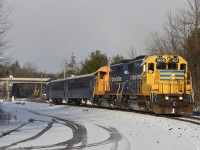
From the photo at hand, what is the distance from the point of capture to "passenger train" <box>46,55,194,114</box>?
23047 millimetres

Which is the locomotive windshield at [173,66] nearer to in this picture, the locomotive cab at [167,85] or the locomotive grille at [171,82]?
the locomotive cab at [167,85]

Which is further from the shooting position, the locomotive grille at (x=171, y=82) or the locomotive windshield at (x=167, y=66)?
the locomotive windshield at (x=167, y=66)

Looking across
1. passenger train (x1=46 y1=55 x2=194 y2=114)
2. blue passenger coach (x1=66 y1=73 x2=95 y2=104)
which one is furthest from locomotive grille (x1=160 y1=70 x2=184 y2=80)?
blue passenger coach (x1=66 y1=73 x2=95 y2=104)

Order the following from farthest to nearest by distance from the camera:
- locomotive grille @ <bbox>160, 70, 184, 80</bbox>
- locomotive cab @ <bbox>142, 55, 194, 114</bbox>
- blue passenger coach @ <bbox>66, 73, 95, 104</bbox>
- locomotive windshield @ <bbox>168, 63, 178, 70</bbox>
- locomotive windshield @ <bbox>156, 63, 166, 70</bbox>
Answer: blue passenger coach @ <bbox>66, 73, 95, 104</bbox>, locomotive windshield @ <bbox>168, 63, 178, 70</bbox>, locomotive windshield @ <bbox>156, 63, 166, 70</bbox>, locomotive grille @ <bbox>160, 70, 184, 80</bbox>, locomotive cab @ <bbox>142, 55, 194, 114</bbox>

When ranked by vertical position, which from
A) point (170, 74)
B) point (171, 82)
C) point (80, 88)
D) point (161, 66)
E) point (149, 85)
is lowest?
point (149, 85)

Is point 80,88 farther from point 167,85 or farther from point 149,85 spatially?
point 167,85

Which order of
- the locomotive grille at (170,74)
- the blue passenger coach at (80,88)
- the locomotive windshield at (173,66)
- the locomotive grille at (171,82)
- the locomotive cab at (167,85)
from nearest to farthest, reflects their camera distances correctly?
1. the locomotive cab at (167,85)
2. the locomotive grille at (171,82)
3. the locomotive grille at (170,74)
4. the locomotive windshield at (173,66)
5. the blue passenger coach at (80,88)

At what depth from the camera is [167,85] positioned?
2378cm

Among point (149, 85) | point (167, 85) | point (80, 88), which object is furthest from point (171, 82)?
point (80, 88)

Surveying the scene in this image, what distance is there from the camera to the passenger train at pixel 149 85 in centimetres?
2305

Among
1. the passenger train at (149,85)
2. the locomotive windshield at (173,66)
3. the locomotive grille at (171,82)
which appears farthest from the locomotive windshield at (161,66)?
the locomotive grille at (171,82)

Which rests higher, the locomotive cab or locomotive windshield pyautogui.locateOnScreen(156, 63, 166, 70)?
locomotive windshield pyautogui.locateOnScreen(156, 63, 166, 70)

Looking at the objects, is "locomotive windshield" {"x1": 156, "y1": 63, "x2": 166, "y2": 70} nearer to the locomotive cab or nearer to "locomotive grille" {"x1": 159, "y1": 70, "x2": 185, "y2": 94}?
the locomotive cab

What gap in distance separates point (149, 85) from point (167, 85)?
3.53 ft
